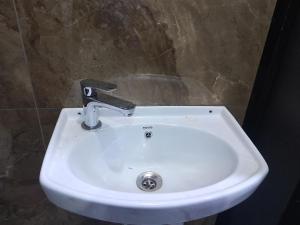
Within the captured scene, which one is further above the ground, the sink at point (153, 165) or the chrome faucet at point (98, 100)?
the chrome faucet at point (98, 100)

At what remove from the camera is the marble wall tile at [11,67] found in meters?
0.64

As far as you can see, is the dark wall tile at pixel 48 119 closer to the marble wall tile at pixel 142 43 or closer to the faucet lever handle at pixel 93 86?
the marble wall tile at pixel 142 43

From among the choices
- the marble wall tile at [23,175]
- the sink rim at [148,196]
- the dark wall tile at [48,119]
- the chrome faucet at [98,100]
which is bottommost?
the marble wall tile at [23,175]

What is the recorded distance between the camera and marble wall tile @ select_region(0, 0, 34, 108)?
2.08ft

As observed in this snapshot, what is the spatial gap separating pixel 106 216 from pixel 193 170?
0.32 meters

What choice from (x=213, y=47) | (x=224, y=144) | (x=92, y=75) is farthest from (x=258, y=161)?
(x=92, y=75)

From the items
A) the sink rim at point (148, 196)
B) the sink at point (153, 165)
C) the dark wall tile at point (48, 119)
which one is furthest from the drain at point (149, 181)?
the dark wall tile at point (48, 119)

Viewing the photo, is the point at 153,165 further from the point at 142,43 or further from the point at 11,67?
the point at 11,67

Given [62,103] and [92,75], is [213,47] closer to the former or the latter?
[92,75]

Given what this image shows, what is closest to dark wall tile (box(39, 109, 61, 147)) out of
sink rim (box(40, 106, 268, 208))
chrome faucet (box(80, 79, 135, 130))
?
chrome faucet (box(80, 79, 135, 130))

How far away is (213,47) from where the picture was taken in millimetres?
723

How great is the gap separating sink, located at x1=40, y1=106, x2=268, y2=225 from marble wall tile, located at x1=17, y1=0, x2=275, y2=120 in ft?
0.30

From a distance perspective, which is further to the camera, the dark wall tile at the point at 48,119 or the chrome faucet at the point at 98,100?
the dark wall tile at the point at 48,119

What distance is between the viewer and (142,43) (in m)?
0.70
